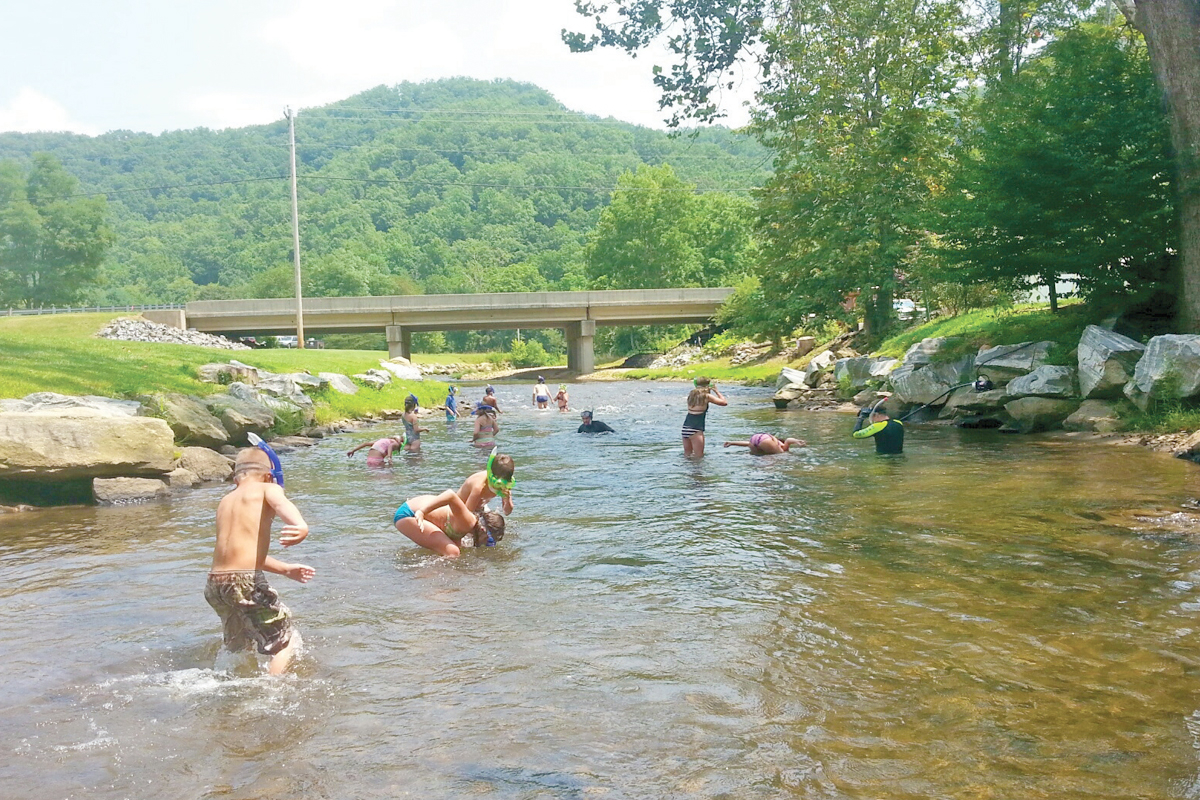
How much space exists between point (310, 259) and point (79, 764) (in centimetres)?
13255

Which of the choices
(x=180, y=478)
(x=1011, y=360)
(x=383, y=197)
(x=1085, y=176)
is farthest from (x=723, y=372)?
(x=383, y=197)

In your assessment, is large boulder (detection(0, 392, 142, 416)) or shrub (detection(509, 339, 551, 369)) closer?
large boulder (detection(0, 392, 142, 416))

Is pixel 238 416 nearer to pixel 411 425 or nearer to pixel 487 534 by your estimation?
pixel 411 425

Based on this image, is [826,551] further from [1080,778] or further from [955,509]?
[1080,778]

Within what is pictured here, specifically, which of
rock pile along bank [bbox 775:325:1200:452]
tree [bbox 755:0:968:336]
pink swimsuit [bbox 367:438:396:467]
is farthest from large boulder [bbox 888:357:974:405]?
pink swimsuit [bbox 367:438:396:467]

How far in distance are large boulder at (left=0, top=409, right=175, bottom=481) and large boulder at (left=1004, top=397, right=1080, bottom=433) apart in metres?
16.3

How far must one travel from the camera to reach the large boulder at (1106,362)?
17750 mm

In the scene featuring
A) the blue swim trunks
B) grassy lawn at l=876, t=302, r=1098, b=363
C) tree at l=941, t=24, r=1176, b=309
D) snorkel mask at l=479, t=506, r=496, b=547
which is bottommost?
snorkel mask at l=479, t=506, r=496, b=547

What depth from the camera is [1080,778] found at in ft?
14.6

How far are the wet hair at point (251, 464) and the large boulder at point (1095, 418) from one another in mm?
15960

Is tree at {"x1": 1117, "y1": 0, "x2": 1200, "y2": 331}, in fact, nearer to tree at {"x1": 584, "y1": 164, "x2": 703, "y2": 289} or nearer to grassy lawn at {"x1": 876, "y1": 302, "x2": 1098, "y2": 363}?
grassy lawn at {"x1": 876, "y1": 302, "x2": 1098, "y2": 363}

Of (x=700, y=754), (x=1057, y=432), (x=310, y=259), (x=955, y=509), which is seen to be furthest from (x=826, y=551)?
(x=310, y=259)

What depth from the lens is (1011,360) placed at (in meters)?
21.1

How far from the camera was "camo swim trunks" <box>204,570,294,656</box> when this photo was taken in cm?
621
